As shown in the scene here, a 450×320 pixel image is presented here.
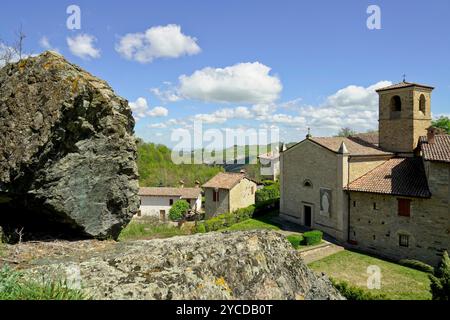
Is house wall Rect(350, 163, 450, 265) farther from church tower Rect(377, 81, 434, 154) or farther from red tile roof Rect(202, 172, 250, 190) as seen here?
red tile roof Rect(202, 172, 250, 190)

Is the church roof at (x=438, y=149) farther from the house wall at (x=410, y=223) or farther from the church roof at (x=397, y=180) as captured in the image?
the church roof at (x=397, y=180)

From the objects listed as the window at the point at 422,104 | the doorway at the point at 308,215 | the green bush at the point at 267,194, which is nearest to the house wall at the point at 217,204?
the green bush at the point at 267,194

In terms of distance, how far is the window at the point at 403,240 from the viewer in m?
19.8

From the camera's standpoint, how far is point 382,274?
1764 cm

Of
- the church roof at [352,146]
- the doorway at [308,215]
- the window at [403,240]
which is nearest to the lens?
the window at [403,240]

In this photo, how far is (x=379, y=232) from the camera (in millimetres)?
21203

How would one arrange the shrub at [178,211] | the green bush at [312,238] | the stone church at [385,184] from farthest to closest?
the shrub at [178,211], the green bush at [312,238], the stone church at [385,184]

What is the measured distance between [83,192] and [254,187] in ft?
119

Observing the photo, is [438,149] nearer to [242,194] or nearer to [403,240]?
[403,240]

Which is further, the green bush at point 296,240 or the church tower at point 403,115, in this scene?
the church tower at point 403,115

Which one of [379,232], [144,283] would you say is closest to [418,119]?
[379,232]

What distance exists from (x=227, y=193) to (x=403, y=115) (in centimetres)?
2024

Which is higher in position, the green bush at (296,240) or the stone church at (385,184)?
the stone church at (385,184)
